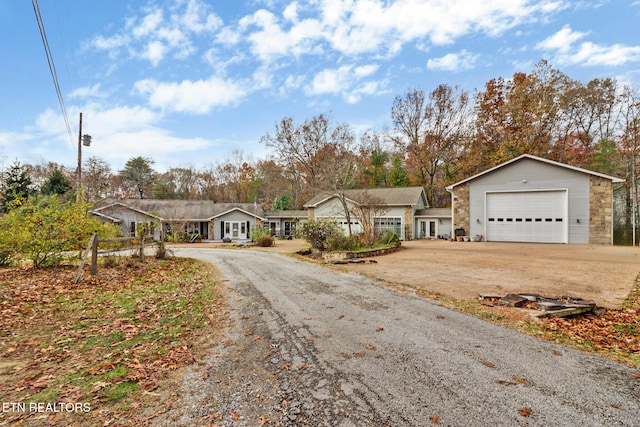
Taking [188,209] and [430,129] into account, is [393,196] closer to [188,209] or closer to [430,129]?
[430,129]

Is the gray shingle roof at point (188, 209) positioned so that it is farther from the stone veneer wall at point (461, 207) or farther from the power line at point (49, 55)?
the stone veneer wall at point (461, 207)

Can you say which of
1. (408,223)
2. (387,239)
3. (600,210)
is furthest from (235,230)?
(600,210)

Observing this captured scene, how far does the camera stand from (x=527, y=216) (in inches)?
752

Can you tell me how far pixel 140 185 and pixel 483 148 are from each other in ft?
147

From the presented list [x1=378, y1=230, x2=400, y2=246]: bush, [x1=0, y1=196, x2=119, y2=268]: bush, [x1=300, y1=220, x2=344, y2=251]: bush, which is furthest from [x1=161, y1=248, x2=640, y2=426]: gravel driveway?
[x1=378, y1=230, x2=400, y2=246]: bush

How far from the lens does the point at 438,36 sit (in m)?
15.0

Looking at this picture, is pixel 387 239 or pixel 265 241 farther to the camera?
pixel 265 241

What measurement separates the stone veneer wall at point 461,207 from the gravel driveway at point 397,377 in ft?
58.4

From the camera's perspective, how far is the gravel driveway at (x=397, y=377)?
101 inches

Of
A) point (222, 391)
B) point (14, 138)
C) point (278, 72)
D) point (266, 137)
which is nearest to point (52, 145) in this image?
point (14, 138)

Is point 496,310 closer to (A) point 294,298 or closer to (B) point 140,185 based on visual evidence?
(A) point 294,298

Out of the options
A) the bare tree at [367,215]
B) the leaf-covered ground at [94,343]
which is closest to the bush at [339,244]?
the bare tree at [367,215]

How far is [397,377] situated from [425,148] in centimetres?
3240

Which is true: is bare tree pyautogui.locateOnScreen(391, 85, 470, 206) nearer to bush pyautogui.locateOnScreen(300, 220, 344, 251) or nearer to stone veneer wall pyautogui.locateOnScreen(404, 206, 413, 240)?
stone veneer wall pyautogui.locateOnScreen(404, 206, 413, 240)
